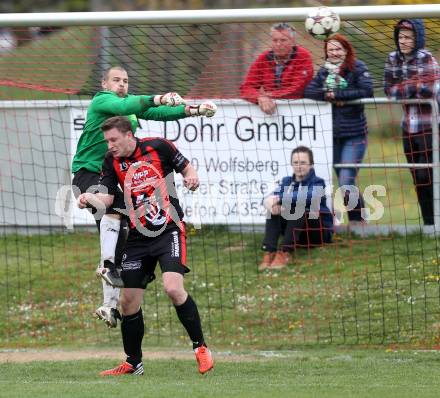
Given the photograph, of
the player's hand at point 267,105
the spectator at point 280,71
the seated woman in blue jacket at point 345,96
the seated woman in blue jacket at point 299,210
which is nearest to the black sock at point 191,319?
the seated woman in blue jacket at point 345,96

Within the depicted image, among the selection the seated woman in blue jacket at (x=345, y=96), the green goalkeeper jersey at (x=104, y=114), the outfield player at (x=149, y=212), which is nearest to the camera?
the green goalkeeper jersey at (x=104, y=114)

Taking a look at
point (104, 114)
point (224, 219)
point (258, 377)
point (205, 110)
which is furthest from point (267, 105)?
point (258, 377)

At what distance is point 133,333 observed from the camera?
28.6 feet

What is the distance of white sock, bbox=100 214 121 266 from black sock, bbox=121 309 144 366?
0.50 metres

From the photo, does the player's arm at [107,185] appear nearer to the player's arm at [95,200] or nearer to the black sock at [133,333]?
the player's arm at [95,200]

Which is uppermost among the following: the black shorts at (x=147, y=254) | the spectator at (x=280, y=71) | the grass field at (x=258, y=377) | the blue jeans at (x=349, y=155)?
the spectator at (x=280, y=71)

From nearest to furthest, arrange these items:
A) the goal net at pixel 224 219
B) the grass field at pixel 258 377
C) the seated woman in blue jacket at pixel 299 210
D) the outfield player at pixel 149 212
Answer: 1. the grass field at pixel 258 377
2. the outfield player at pixel 149 212
3. the goal net at pixel 224 219
4. the seated woman in blue jacket at pixel 299 210

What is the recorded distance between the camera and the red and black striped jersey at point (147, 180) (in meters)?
8.51

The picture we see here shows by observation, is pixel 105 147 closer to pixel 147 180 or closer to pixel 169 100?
pixel 147 180

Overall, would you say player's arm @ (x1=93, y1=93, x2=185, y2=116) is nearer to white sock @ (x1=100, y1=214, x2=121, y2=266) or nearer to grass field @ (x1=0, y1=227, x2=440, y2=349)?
white sock @ (x1=100, y1=214, x2=121, y2=266)

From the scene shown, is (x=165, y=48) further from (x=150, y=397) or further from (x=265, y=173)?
(x=150, y=397)

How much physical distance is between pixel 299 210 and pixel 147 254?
3682mm

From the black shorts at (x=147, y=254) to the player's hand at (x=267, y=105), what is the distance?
3.61 m

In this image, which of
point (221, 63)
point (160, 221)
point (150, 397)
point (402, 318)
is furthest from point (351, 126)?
point (150, 397)
